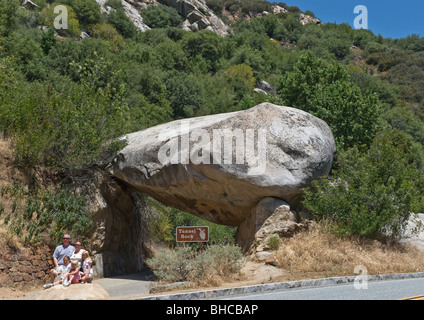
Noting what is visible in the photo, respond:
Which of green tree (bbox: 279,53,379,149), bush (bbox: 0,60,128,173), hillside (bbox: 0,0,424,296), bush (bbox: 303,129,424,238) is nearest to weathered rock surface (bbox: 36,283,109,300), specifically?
hillside (bbox: 0,0,424,296)

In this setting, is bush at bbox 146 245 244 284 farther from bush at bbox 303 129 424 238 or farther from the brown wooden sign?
bush at bbox 303 129 424 238

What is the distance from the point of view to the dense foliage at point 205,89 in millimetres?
15117

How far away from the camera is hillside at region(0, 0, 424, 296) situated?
14.4 meters

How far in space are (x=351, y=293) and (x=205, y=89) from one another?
1850 inches

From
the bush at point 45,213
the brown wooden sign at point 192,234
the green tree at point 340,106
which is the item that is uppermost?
the green tree at point 340,106

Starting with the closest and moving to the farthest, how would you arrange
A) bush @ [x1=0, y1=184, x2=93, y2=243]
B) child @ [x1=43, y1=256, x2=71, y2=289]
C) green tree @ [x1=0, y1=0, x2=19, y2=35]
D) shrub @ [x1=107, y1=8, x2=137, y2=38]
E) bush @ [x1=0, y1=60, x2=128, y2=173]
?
child @ [x1=43, y1=256, x2=71, y2=289]
bush @ [x1=0, y1=184, x2=93, y2=243]
bush @ [x1=0, y1=60, x2=128, y2=173]
green tree @ [x1=0, y1=0, x2=19, y2=35]
shrub @ [x1=107, y1=8, x2=137, y2=38]

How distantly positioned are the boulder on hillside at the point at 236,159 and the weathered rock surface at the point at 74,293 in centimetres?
642

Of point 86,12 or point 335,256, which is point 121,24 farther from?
point 335,256

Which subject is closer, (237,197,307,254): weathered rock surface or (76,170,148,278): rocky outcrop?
(237,197,307,254): weathered rock surface

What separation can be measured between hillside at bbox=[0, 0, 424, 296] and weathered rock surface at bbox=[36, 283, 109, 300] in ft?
17.5

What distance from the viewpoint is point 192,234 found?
12.0 meters

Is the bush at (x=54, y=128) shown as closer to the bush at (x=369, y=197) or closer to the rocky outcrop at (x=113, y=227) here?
the rocky outcrop at (x=113, y=227)

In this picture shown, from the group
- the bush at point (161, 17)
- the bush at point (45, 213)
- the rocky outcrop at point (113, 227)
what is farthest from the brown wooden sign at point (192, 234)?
the bush at point (161, 17)
